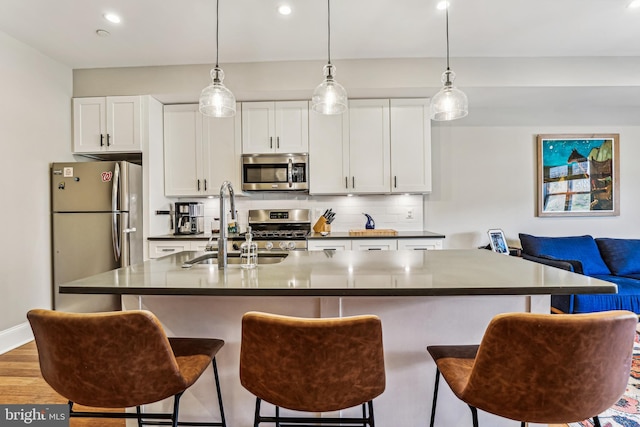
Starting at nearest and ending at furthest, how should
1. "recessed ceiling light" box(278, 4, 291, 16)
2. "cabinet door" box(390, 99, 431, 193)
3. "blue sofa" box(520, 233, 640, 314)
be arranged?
"recessed ceiling light" box(278, 4, 291, 16) → "blue sofa" box(520, 233, 640, 314) → "cabinet door" box(390, 99, 431, 193)

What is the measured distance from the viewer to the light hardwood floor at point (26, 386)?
1.77m

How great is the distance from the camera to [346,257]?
190 centimetres

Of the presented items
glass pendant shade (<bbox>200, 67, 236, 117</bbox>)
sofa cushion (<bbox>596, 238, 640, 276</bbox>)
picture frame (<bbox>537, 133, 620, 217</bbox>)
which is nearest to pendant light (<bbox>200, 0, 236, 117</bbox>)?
glass pendant shade (<bbox>200, 67, 236, 117</bbox>)

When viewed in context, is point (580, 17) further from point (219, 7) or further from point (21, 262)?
point (21, 262)

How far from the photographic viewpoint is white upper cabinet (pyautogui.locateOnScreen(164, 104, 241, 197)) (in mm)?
3555

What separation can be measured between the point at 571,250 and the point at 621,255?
1.59 feet

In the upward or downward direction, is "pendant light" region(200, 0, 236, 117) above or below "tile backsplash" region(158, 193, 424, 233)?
above

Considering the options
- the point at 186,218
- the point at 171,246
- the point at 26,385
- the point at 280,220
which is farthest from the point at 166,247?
the point at 26,385

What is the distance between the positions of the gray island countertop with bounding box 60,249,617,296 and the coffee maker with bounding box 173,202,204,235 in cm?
200

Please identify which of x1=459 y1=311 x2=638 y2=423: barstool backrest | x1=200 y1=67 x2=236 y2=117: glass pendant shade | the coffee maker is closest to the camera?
x1=459 y1=311 x2=638 y2=423: barstool backrest

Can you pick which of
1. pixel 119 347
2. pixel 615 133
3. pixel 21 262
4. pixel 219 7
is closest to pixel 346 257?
pixel 119 347

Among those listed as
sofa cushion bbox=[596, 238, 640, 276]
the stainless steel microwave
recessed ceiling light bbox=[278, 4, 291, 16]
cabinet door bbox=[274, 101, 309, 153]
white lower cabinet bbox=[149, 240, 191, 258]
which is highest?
recessed ceiling light bbox=[278, 4, 291, 16]

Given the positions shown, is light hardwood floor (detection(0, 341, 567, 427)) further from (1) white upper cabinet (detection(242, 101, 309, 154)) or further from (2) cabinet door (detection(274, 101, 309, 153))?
(2) cabinet door (detection(274, 101, 309, 153))

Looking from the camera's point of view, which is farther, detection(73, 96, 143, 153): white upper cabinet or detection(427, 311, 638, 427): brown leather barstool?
detection(73, 96, 143, 153): white upper cabinet
